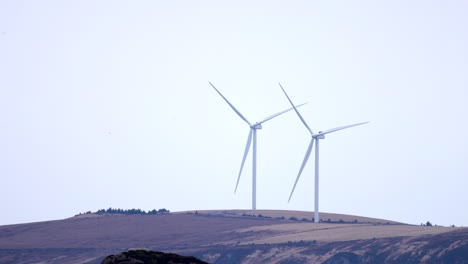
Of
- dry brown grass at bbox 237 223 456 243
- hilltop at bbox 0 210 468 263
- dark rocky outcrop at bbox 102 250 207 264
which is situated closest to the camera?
dark rocky outcrop at bbox 102 250 207 264

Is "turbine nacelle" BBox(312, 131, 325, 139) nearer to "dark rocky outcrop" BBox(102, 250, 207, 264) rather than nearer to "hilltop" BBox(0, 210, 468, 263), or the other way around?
"hilltop" BBox(0, 210, 468, 263)

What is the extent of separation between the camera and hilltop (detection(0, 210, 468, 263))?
4793 inches

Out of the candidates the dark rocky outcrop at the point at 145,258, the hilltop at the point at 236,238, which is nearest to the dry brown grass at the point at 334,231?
the hilltop at the point at 236,238

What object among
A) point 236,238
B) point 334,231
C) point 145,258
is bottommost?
point 145,258

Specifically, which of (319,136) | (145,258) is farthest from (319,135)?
(145,258)

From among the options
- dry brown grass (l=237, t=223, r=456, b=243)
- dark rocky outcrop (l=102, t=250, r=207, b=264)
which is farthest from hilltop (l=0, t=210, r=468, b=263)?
dark rocky outcrop (l=102, t=250, r=207, b=264)

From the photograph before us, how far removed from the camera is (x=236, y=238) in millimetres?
141125

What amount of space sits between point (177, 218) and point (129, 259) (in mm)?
138108

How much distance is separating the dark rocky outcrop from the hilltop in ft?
281

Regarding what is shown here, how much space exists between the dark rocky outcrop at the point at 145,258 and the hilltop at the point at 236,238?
281 ft

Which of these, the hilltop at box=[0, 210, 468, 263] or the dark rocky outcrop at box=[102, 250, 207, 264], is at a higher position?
the hilltop at box=[0, 210, 468, 263]

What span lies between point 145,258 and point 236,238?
110688mm

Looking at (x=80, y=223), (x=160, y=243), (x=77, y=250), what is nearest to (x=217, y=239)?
(x=160, y=243)

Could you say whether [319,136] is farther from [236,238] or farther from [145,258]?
[145,258]
